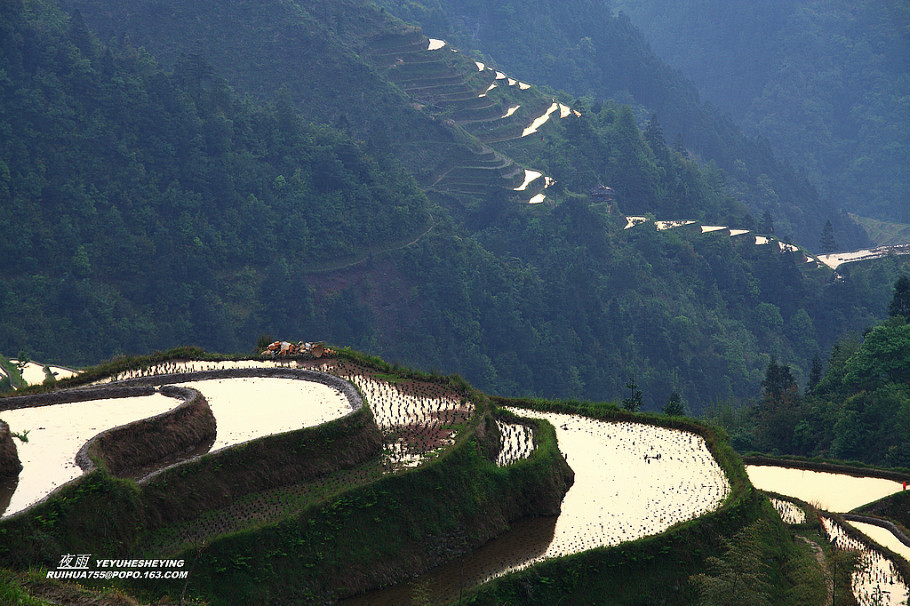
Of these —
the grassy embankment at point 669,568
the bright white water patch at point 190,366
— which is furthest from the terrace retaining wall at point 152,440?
the grassy embankment at point 669,568

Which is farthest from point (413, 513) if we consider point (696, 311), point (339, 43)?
point (339, 43)

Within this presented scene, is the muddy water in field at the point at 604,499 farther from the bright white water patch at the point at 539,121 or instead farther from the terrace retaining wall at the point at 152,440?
the bright white water patch at the point at 539,121

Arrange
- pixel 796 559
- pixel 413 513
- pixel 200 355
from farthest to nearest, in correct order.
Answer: pixel 200 355, pixel 796 559, pixel 413 513

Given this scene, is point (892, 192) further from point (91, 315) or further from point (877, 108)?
point (91, 315)

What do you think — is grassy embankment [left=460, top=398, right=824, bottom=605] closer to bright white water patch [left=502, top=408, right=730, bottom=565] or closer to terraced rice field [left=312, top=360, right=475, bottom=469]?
bright white water patch [left=502, top=408, right=730, bottom=565]

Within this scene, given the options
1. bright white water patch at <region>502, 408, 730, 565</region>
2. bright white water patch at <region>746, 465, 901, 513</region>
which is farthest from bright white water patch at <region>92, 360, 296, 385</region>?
bright white water patch at <region>746, 465, 901, 513</region>

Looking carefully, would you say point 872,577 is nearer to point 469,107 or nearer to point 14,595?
point 14,595

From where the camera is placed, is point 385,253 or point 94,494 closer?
point 94,494
